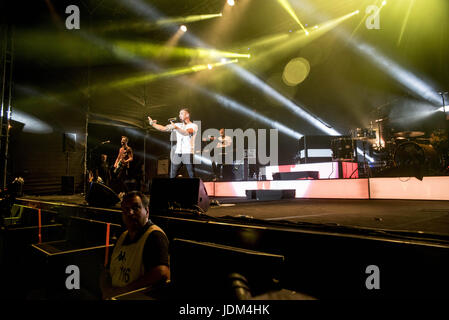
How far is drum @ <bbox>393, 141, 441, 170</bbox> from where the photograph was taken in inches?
168

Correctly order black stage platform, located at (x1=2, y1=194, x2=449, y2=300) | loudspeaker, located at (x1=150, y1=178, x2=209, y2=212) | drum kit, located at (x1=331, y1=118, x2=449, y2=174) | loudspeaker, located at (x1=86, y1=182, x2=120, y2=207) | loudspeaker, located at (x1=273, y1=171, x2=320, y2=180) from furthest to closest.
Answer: loudspeaker, located at (x1=273, y1=171, x2=320, y2=180), drum kit, located at (x1=331, y1=118, x2=449, y2=174), loudspeaker, located at (x1=86, y1=182, x2=120, y2=207), loudspeaker, located at (x1=150, y1=178, x2=209, y2=212), black stage platform, located at (x1=2, y1=194, x2=449, y2=300)

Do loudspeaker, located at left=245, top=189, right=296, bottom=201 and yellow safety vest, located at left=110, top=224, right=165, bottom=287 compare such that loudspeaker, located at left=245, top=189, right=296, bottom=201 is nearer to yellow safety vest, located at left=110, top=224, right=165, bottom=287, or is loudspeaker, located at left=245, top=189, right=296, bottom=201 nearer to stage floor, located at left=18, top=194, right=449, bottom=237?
stage floor, located at left=18, top=194, right=449, bottom=237

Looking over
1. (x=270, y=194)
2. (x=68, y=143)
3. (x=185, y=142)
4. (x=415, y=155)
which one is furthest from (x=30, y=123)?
(x=415, y=155)

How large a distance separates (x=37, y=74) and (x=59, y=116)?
3.73ft

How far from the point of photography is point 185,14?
6.68 metres

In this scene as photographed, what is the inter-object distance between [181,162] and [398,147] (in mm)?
4013

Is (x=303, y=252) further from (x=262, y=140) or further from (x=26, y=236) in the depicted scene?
(x=262, y=140)

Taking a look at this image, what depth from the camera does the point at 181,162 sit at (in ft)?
13.5

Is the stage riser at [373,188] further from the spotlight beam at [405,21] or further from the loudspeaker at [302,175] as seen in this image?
the spotlight beam at [405,21]

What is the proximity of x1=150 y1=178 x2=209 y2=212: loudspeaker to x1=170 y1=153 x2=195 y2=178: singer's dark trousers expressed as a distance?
4.49 ft

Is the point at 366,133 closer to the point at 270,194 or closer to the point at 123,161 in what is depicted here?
the point at 270,194

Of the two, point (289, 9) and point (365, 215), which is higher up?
point (289, 9)

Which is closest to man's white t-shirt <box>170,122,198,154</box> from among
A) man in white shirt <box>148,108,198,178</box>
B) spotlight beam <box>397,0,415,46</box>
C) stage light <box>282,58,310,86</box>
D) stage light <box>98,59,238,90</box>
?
man in white shirt <box>148,108,198,178</box>
